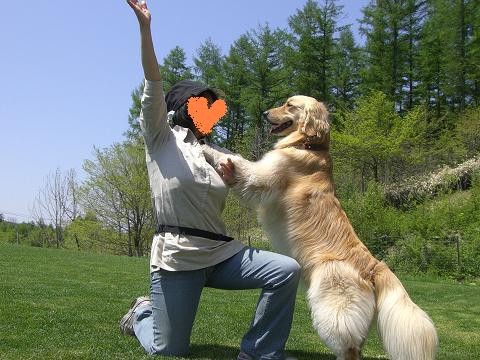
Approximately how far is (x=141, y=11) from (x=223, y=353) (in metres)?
2.63

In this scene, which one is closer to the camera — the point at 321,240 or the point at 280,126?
the point at 321,240

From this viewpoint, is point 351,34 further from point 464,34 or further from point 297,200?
point 297,200

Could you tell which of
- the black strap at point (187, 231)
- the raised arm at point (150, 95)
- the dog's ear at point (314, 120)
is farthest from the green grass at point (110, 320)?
the dog's ear at point (314, 120)

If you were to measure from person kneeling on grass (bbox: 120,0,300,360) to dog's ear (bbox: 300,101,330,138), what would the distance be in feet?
3.48

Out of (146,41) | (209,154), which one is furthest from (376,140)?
(146,41)

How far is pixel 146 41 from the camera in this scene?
3.43m

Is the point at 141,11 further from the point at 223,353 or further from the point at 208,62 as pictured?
the point at 208,62

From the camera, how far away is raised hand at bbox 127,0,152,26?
3307mm

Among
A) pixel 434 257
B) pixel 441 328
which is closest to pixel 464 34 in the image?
pixel 434 257

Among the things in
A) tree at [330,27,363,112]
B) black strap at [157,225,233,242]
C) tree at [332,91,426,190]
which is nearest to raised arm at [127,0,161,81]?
black strap at [157,225,233,242]

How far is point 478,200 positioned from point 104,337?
15093 millimetres

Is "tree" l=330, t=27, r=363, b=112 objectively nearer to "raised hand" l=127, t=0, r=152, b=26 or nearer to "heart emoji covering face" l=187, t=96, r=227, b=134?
"heart emoji covering face" l=187, t=96, r=227, b=134

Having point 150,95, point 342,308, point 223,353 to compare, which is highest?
point 150,95

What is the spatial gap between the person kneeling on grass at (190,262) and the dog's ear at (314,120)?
3.48 feet
